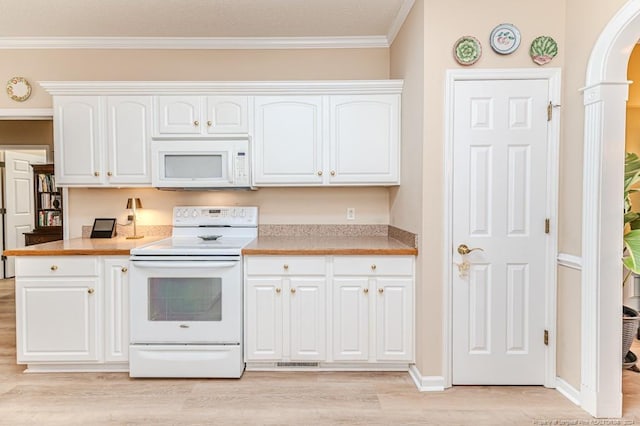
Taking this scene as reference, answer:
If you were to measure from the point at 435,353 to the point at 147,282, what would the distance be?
1969 mm

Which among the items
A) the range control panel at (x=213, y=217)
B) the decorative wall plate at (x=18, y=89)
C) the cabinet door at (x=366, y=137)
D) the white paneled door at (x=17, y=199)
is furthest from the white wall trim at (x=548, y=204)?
the white paneled door at (x=17, y=199)

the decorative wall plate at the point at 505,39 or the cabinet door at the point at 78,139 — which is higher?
the decorative wall plate at the point at 505,39

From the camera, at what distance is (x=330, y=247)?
289 cm

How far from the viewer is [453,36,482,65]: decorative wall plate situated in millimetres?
2574

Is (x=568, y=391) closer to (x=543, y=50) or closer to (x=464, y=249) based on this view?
(x=464, y=249)

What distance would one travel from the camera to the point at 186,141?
3219mm

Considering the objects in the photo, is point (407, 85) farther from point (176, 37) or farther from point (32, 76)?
point (32, 76)

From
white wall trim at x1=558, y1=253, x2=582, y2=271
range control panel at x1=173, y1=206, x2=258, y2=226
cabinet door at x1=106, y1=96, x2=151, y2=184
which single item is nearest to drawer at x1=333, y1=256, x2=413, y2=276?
white wall trim at x1=558, y1=253, x2=582, y2=271

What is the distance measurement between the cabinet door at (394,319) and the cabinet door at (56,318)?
1.95m

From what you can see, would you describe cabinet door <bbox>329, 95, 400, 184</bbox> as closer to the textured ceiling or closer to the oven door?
the textured ceiling

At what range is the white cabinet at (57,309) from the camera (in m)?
2.84

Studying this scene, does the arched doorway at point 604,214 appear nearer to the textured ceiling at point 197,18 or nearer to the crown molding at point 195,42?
the textured ceiling at point 197,18

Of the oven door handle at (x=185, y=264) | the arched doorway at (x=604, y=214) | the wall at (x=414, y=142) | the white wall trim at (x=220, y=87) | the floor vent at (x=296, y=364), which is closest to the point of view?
the arched doorway at (x=604, y=214)

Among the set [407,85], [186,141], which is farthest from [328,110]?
[186,141]
